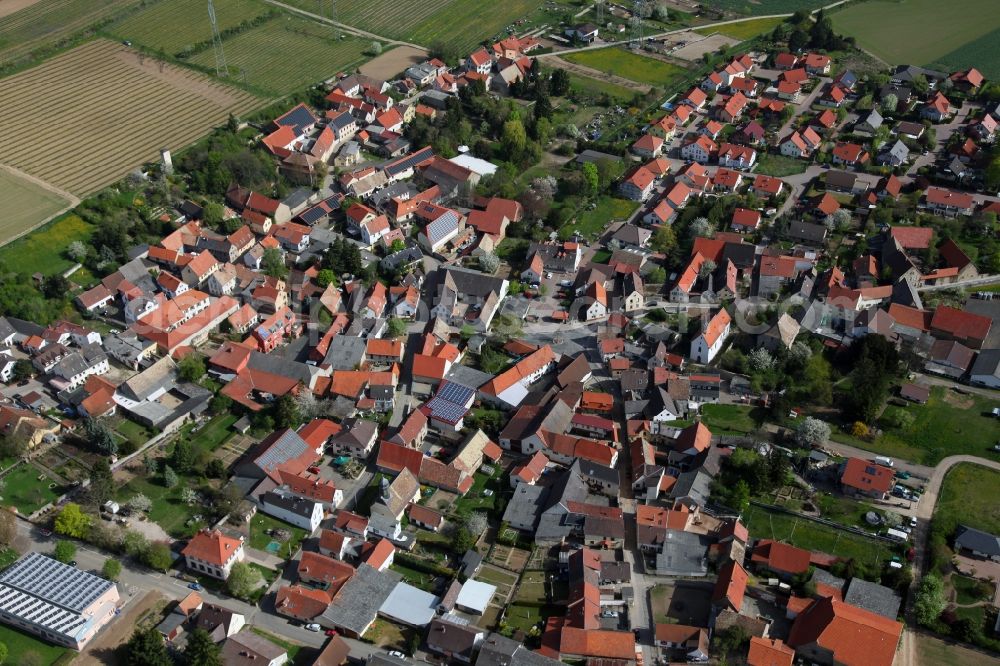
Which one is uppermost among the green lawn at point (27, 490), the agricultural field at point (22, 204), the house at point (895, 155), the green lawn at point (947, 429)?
the agricultural field at point (22, 204)

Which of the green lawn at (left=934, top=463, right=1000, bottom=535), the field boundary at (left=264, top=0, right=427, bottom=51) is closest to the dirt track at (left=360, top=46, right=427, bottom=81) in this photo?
the field boundary at (left=264, top=0, right=427, bottom=51)

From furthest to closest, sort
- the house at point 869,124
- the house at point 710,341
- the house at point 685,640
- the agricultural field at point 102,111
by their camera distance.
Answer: the house at point 869,124, the agricultural field at point 102,111, the house at point 710,341, the house at point 685,640

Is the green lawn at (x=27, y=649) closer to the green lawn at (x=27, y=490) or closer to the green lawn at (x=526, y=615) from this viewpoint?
the green lawn at (x=27, y=490)

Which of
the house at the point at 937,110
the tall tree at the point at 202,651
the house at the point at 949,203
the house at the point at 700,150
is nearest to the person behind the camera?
the tall tree at the point at 202,651

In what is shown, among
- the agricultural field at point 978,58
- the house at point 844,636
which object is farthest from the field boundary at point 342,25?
the house at point 844,636

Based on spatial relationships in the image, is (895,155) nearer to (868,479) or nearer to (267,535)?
(868,479)

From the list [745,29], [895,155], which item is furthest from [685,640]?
[745,29]

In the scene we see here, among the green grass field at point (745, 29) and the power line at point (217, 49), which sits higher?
the power line at point (217, 49)
